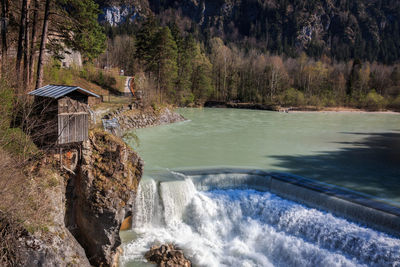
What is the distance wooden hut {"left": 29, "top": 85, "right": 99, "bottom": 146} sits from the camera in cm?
822

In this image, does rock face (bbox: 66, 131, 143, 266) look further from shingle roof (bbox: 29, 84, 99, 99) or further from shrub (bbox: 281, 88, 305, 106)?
shrub (bbox: 281, 88, 305, 106)

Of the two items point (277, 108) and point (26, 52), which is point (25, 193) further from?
point (277, 108)

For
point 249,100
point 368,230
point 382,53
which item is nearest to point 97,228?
point 368,230

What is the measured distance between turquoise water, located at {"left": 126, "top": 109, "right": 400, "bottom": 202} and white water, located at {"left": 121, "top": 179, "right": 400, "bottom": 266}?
2116 mm

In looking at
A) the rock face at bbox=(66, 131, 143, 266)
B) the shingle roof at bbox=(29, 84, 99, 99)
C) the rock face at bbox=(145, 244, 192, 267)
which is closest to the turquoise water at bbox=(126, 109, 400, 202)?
the rock face at bbox=(66, 131, 143, 266)

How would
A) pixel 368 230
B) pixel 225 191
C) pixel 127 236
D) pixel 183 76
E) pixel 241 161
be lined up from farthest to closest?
pixel 183 76
pixel 241 161
pixel 225 191
pixel 127 236
pixel 368 230

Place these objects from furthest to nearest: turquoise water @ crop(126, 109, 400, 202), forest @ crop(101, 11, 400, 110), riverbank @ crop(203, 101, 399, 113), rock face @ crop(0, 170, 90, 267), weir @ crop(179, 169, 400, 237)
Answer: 1. riverbank @ crop(203, 101, 399, 113)
2. forest @ crop(101, 11, 400, 110)
3. turquoise water @ crop(126, 109, 400, 202)
4. weir @ crop(179, 169, 400, 237)
5. rock face @ crop(0, 170, 90, 267)

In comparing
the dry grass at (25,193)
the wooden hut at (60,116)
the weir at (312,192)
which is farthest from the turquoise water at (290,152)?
the dry grass at (25,193)

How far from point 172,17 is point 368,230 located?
158 metres

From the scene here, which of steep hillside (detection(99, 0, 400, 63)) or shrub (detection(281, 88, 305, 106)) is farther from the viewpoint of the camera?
steep hillside (detection(99, 0, 400, 63))

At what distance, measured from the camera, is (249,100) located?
183 ft

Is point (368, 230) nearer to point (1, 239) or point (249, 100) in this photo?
point (1, 239)

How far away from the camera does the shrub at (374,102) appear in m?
53.1

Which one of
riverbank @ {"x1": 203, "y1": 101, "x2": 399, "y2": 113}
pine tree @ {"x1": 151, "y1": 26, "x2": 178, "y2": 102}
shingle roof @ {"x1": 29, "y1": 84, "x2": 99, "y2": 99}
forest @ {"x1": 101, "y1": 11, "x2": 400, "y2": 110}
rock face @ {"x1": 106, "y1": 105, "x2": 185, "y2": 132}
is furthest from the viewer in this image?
riverbank @ {"x1": 203, "y1": 101, "x2": 399, "y2": 113}
